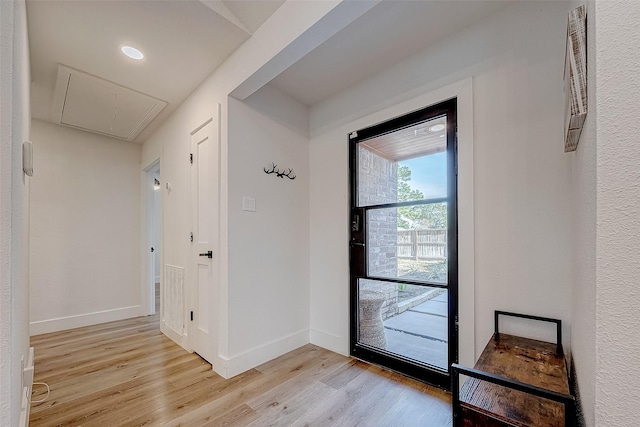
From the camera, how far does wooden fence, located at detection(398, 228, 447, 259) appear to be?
201 cm

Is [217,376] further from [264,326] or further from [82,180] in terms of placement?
[82,180]

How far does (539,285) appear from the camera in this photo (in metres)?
1.55

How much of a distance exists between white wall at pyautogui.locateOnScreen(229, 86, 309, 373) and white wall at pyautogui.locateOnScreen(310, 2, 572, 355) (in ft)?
4.04

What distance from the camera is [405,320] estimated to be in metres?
2.30

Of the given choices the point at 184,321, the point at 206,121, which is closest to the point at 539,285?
the point at 206,121

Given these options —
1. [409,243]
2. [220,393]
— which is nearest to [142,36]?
[409,243]

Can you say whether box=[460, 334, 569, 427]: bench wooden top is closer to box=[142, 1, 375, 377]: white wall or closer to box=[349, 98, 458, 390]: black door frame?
box=[349, 98, 458, 390]: black door frame

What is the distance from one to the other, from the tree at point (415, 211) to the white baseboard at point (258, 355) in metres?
1.48

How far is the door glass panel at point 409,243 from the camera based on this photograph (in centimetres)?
202

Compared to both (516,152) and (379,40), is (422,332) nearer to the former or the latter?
(516,152)

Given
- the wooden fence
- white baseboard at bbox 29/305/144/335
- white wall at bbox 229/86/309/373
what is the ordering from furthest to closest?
white baseboard at bbox 29/305/144/335 < white wall at bbox 229/86/309/373 < the wooden fence

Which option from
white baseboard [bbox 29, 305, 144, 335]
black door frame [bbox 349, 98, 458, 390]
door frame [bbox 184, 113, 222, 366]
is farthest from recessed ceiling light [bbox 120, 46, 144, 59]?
white baseboard [bbox 29, 305, 144, 335]

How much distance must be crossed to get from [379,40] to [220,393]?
273cm

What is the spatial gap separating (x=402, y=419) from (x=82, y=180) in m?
4.36
